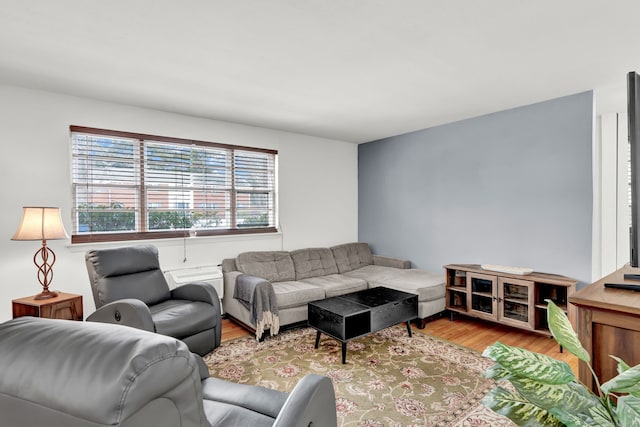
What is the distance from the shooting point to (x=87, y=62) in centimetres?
255

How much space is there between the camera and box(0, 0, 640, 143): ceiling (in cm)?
193

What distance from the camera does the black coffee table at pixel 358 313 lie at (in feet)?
9.77

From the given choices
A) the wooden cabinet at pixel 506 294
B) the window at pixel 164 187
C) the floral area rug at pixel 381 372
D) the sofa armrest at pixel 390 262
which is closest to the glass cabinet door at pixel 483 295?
the wooden cabinet at pixel 506 294

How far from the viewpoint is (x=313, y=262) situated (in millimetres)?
4699

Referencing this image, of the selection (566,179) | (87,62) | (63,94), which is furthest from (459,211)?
(63,94)

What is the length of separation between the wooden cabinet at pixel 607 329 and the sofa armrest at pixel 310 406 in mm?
1031

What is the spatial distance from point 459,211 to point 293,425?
390 centimetres

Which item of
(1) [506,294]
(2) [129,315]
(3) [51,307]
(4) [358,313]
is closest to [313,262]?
(4) [358,313]

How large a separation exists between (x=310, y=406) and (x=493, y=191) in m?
3.72

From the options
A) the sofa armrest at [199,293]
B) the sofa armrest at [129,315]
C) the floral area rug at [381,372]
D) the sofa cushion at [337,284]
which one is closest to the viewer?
the floral area rug at [381,372]

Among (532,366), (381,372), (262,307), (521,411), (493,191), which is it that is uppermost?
(493,191)

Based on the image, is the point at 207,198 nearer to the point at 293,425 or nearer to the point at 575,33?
the point at 293,425

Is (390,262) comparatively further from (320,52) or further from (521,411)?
(521,411)

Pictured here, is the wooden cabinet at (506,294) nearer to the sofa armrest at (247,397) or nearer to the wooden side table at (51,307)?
the sofa armrest at (247,397)
